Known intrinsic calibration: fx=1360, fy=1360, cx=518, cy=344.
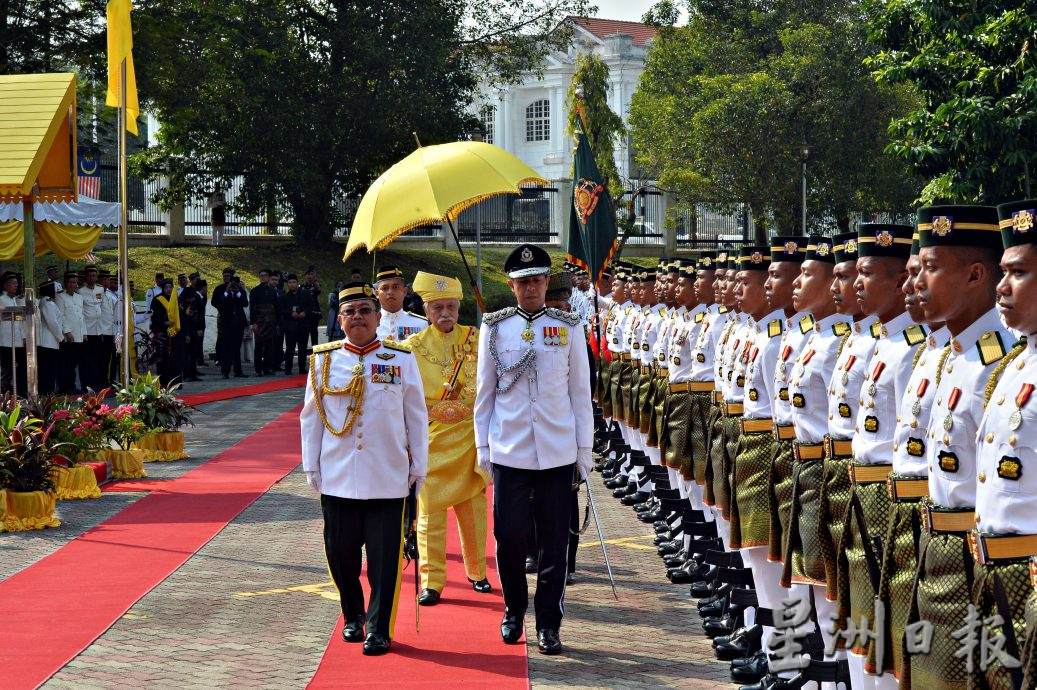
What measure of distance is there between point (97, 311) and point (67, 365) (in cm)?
105

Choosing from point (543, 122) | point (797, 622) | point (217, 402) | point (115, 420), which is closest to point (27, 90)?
point (115, 420)

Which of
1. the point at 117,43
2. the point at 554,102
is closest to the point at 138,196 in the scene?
the point at 117,43

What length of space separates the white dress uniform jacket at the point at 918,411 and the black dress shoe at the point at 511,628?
284 centimetres

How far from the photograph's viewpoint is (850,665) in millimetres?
5328

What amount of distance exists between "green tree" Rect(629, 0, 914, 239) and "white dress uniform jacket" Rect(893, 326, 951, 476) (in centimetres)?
3284

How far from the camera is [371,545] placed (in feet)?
23.2

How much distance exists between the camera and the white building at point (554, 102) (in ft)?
220

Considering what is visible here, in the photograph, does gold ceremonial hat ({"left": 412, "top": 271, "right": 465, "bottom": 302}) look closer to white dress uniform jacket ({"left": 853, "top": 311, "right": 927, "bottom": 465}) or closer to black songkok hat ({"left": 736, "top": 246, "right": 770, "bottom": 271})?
black songkok hat ({"left": 736, "top": 246, "right": 770, "bottom": 271})

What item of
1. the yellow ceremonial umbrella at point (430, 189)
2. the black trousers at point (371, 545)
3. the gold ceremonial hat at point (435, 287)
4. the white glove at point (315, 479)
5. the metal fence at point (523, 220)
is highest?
the metal fence at point (523, 220)

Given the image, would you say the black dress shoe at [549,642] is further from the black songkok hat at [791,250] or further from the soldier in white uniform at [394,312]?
the soldier in white uniform at [394,312]

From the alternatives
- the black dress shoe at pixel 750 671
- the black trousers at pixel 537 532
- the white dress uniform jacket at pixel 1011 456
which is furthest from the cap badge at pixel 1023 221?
the black trousers at pixel 537 532

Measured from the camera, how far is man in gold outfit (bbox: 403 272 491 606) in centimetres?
834

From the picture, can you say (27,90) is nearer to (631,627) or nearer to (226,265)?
(631,627)

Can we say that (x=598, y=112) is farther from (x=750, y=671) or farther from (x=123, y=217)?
(x=750, y=671)
